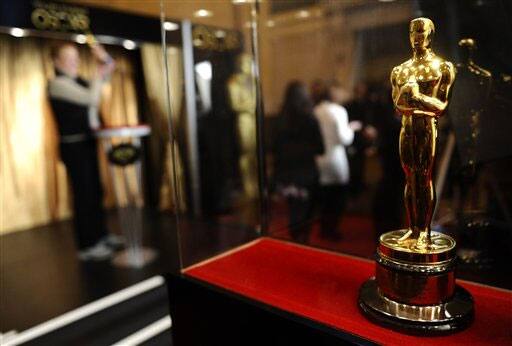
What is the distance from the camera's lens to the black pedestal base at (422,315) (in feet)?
2.98

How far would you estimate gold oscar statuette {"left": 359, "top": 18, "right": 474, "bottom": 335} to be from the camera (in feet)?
3.00

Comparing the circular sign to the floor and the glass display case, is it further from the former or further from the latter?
the floor

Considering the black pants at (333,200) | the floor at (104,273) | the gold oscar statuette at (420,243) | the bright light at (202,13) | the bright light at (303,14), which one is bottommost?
the floor at (104,273)

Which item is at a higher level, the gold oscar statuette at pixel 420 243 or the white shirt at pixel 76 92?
the white shirt at pixel 76 92

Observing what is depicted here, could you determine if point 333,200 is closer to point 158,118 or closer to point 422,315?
point 422,315

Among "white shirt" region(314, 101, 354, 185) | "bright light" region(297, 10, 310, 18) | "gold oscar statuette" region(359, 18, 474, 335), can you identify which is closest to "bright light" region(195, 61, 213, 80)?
"white shirt" region(314, 101, 354, 185)

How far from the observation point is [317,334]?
937mm

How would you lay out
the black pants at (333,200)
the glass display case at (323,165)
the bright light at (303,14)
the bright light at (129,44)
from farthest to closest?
the bright light at (129,44) → the bright light at (303,14) → the black pants at (333,200) → the glass display case at (323,165)

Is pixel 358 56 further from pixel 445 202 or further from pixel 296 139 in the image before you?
pixel 445 202

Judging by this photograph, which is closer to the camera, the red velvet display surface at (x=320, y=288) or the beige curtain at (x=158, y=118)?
the red velvet display surface at (x=320, y=288)

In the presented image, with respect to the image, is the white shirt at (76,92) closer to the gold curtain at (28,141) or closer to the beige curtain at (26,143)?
the gold curtain at (28,141)

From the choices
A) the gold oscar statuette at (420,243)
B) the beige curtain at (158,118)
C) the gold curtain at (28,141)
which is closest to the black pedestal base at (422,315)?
the gold oscar statuette at (420,243)

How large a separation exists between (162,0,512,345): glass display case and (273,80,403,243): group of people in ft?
0.04

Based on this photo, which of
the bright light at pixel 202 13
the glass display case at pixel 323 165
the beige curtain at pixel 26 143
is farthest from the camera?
the beige curtain at pixel 26 143
